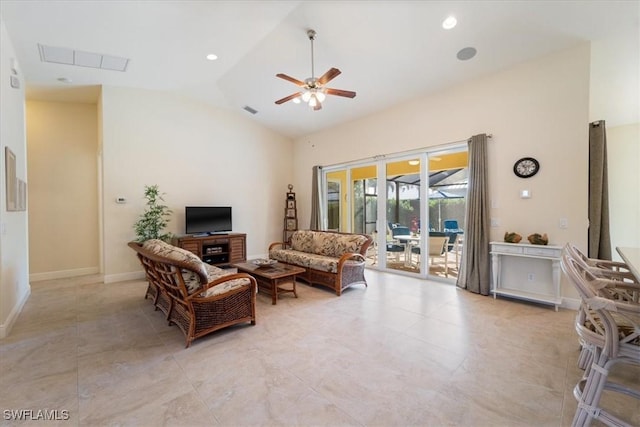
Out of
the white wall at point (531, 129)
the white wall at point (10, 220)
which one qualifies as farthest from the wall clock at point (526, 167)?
the white wall at point (10, 220)

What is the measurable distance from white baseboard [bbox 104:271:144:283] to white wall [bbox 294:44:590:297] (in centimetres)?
588

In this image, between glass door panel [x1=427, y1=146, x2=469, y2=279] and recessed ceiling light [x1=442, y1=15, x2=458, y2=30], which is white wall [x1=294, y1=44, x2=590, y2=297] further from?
recessed ceiling light [x1=442, y1=15, x2=458, y2=30]

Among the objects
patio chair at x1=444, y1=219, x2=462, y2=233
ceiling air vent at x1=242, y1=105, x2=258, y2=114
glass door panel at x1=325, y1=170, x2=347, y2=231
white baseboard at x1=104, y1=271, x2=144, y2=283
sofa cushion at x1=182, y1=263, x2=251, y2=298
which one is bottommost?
white baseboard at x1=104, y1=271, x2=144, y2=283

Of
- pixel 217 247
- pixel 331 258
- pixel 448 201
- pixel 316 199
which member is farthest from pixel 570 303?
pixel 217 247

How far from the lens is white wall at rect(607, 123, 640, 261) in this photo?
4863 mm

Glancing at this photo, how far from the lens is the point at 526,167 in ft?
12.9

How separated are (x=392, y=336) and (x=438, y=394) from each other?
2.91 ft

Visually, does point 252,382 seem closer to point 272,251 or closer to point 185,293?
point 185,293

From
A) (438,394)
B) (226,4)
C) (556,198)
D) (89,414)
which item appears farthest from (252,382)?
(556,198)

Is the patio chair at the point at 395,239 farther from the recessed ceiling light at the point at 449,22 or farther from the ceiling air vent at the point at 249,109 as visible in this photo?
the ceiling air vent at the point at 249,109

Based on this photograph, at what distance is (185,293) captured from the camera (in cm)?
264

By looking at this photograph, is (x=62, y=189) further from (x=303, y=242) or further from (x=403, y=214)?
(x=403, y=214)

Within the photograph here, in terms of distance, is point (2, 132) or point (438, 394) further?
point (2, 132)

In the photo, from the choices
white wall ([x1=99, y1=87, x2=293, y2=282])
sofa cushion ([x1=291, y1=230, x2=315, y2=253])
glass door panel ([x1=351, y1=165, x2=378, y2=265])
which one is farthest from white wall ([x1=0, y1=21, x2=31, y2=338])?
glass door panel ([x1=351, y1=165, x2=378, y2=265])
